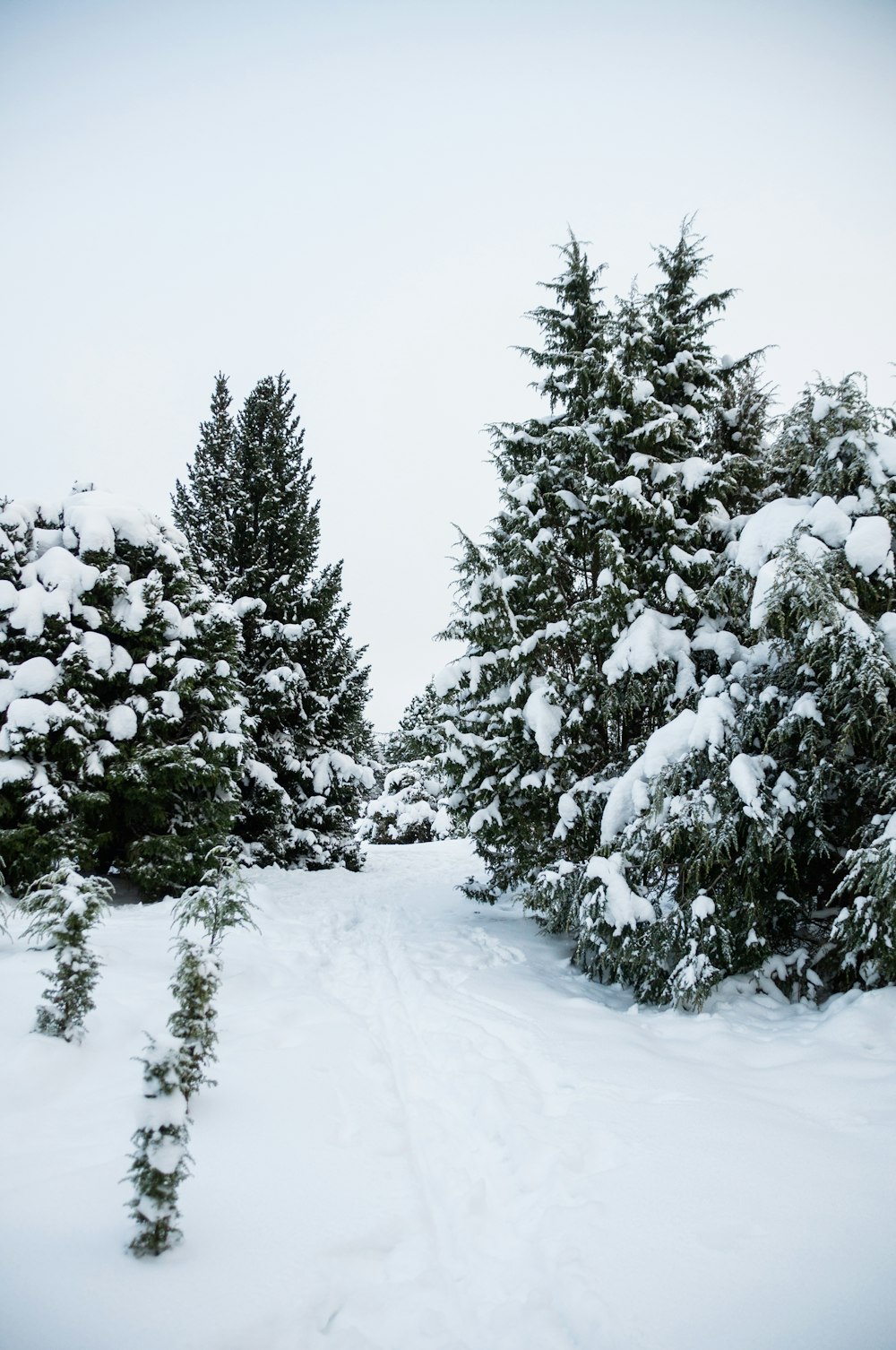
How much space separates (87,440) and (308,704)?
227254mm

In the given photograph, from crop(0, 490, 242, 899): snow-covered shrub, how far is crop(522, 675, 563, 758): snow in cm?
450

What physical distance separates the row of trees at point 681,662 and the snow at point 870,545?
0.05 ft

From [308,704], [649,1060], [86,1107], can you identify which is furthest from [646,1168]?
[308,704]

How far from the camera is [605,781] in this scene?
602 centimetres

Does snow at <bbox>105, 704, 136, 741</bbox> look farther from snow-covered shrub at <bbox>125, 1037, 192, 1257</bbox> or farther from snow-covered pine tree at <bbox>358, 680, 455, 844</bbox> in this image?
snow-covered pine tree at <bbox>358, 680, 455, 844</bbox>

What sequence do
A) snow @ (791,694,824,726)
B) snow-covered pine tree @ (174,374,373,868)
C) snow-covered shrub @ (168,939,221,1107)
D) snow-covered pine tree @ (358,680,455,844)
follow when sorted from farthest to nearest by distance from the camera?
snow-covered pine tree @ (358,680,455,844) < snow-covered pine tree @ (174,374,373,868) < snow @ (791,694,824,726) < snow-covered shrub @ (168,939,221,1107)

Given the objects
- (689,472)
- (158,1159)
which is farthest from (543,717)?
(158,1159)

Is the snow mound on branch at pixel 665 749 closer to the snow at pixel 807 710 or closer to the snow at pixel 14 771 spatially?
the snow at pixel 807 710

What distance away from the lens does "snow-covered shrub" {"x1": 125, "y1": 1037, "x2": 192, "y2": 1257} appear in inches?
83.5

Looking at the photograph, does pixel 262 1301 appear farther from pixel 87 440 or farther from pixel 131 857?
pixel 87 440

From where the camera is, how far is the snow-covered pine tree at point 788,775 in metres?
4.36

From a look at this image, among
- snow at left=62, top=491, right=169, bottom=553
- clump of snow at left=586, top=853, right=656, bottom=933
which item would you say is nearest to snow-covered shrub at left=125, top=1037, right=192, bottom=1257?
clump of snow at left=586, top=853, right=656, bottom=933

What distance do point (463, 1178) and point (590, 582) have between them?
5.74m

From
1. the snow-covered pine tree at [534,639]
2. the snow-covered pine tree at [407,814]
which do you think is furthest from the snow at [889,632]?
the snow-covered pine tree at [407,814]
